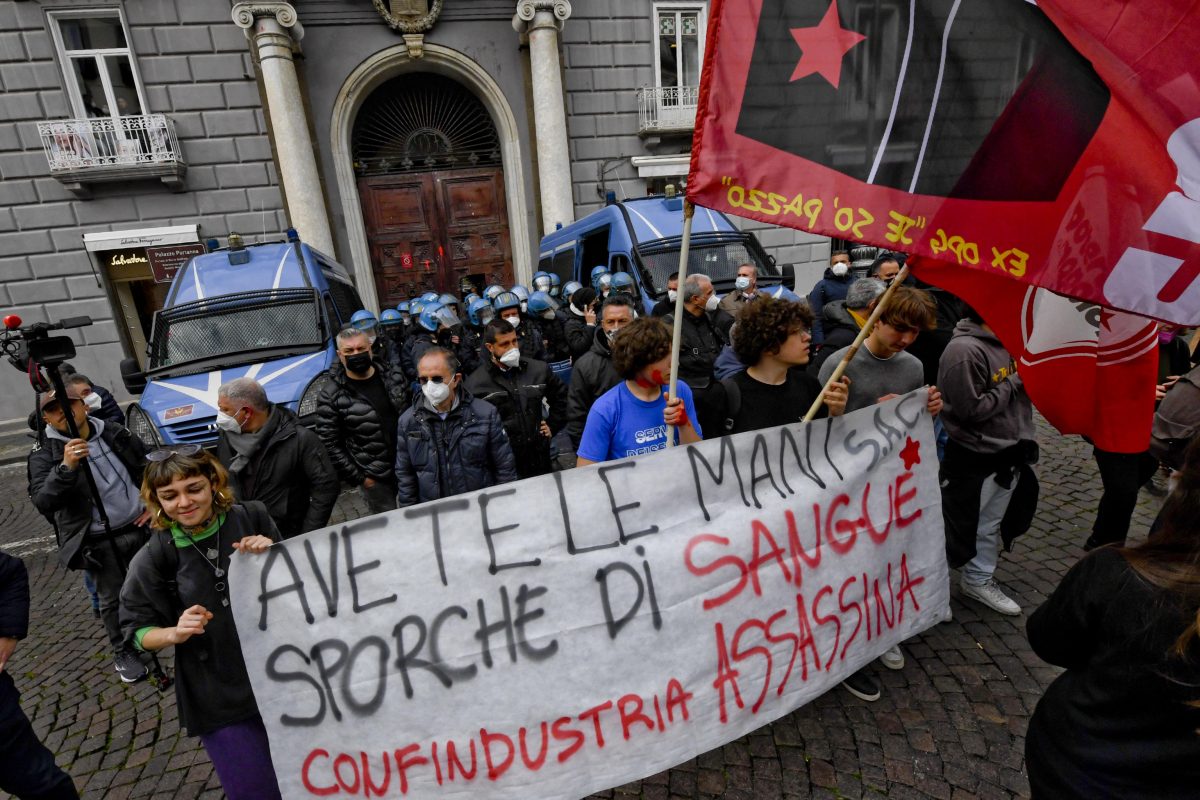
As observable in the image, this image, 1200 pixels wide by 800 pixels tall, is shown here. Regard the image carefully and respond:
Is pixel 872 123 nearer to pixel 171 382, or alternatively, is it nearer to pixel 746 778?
pixel 746 778

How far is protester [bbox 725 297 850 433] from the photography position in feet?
8.46

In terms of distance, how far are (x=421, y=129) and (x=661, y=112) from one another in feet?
17.0

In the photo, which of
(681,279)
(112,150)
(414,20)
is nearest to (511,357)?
(681,279)

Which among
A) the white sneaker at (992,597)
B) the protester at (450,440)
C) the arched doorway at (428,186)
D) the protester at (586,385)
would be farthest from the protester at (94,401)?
the arched doorway at (428,186)

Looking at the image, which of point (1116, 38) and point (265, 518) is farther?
point (265, 518)

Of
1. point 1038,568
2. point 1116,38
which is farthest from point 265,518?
point 1038,568

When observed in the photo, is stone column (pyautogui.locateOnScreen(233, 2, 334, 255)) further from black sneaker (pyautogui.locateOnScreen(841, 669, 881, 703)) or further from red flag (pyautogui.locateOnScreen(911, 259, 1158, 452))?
red flag (pyautogui.locateOnScreen(911, 259, 1158, 452))

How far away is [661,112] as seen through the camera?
1236 cm

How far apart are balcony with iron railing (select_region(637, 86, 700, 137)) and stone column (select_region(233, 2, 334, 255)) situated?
646 centimetres

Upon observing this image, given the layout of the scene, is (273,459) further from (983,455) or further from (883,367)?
(983,455)

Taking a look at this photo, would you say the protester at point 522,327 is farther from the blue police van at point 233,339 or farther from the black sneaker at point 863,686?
the black sneaker at point 863,686

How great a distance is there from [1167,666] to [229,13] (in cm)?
1407

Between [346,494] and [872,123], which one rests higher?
[872,123]

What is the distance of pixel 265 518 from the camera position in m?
2.13
